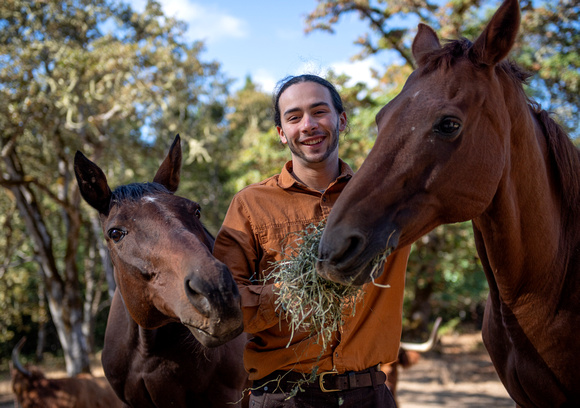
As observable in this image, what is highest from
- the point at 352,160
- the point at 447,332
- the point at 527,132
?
the point at 352,160

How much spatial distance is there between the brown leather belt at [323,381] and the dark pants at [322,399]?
22 mm

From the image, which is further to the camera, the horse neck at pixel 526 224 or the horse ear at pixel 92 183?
the horse ear at pixel 92 183

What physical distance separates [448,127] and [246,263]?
1202 mm

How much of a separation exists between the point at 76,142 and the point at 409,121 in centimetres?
1343

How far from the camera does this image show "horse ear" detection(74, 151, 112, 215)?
2729 mm

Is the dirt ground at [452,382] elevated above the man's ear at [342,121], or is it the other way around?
the man's ear at [342,121]

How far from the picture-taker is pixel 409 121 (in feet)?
6.35

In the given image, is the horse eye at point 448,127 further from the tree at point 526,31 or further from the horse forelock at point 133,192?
the tree at point 526,31

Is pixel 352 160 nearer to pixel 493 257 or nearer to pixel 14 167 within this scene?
pixel 14 167

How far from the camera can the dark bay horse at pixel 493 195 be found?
185cm

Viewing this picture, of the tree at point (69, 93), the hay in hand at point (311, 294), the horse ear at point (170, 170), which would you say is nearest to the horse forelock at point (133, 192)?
the horse ear at point (170, 170)

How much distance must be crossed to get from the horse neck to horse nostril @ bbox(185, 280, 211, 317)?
139 centimetres

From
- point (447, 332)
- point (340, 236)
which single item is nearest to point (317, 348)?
point (340, 236)

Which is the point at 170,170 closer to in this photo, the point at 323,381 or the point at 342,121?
the point at 342,121
